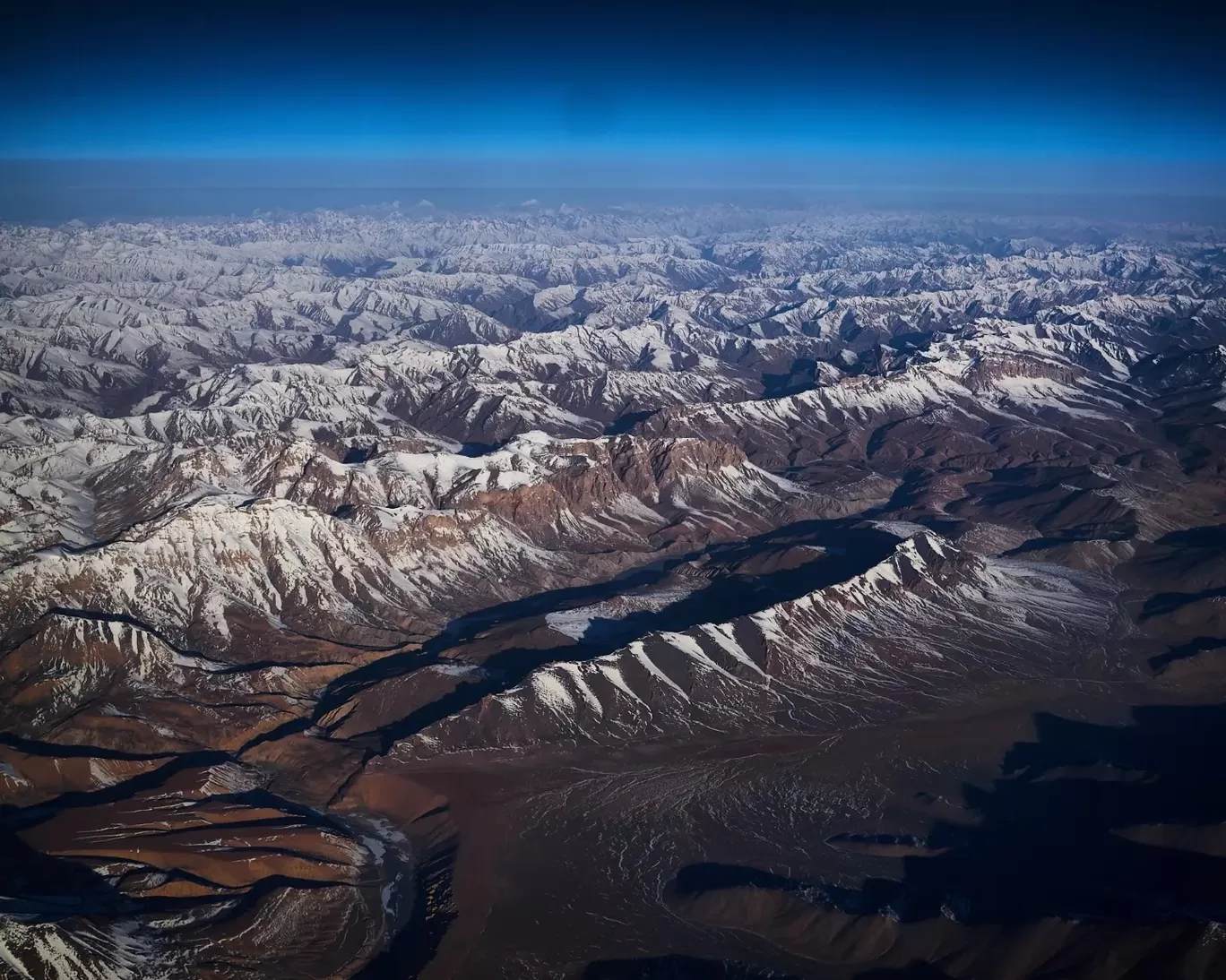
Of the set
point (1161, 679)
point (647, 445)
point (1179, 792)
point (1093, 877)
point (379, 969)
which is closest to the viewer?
point (379, 969)

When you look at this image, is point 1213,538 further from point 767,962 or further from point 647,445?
point 767,962

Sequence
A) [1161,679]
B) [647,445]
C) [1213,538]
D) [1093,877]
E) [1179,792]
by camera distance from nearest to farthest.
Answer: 1. [1093,877]
2. [1179,792]
3. [1161,679]
4. [1213,538]
5. [647,445]

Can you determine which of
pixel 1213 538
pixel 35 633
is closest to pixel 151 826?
pixel 35 633

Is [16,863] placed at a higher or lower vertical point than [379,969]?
higher

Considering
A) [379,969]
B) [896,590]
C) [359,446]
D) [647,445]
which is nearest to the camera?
[379,969]

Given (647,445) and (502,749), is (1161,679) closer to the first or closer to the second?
(502,749)

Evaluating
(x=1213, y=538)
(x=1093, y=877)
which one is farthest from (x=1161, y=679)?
(x=1213, y=538)

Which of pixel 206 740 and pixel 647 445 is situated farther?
pixel 647 445

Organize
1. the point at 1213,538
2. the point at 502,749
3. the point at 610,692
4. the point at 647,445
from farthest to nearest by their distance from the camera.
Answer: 1. the point at 647,445
2. the point at 1213,538
3. the point at 610,692
4. the point at 502,749

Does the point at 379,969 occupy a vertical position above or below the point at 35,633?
below
